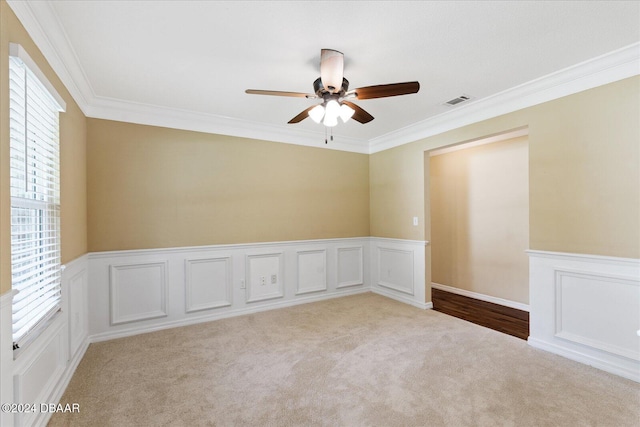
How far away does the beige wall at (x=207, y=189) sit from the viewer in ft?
10.5

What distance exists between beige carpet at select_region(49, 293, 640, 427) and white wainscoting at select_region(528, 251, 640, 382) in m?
0.14

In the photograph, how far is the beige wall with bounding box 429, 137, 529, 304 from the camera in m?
4.11

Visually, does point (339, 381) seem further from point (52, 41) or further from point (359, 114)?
point (52, 41)

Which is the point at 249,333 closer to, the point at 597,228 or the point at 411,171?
the point at 411,171

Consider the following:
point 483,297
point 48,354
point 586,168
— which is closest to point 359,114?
point 586,168

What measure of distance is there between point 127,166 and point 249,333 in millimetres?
2210

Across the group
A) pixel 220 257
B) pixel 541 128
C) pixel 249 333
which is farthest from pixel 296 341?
pixel 541 128

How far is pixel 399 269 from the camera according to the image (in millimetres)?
4465

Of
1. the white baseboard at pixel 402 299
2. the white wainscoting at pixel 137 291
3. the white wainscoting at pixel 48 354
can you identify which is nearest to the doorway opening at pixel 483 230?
the white baseboard at pixel 402 299

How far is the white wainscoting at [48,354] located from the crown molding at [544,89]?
3974 mm

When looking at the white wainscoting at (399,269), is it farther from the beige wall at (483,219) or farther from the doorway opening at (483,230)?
the beige wall at (483,219)

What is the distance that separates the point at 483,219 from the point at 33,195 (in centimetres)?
500

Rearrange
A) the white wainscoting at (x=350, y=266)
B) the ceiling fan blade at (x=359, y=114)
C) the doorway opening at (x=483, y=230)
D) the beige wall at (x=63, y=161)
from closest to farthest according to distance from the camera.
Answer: the beige wall at (x=63, y=161) → the ceiling fan blade at (x=359, y=114) → the doorway opening at (x=483, y=230) → the white wainscoting at (x=350, y=266)

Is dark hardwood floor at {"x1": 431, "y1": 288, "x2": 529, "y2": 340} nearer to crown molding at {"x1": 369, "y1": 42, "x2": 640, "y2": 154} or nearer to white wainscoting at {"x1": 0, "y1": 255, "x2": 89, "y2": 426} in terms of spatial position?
crown molding at {"x1": 369, "y1": 42, "x2": 640, "y2": 154}
